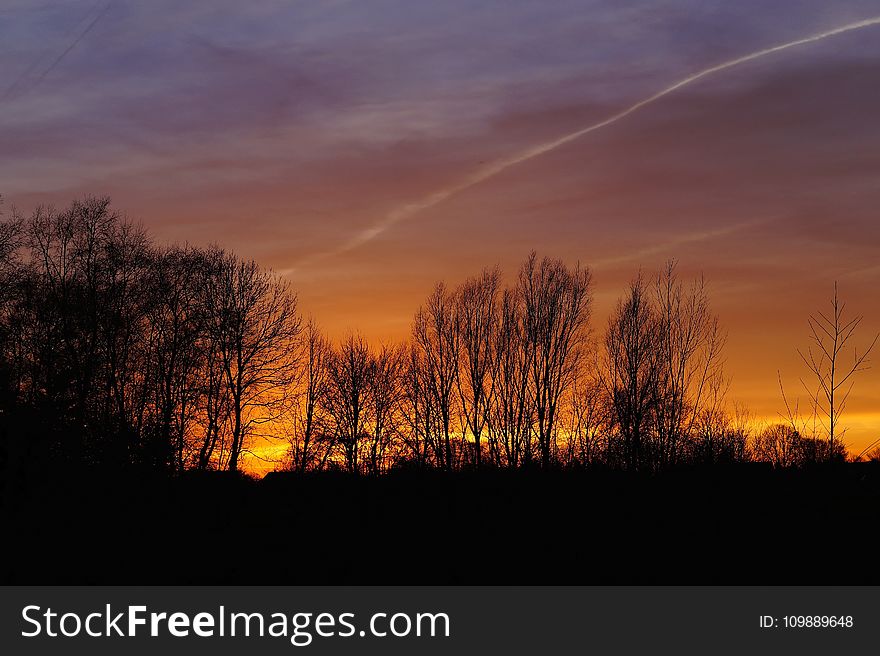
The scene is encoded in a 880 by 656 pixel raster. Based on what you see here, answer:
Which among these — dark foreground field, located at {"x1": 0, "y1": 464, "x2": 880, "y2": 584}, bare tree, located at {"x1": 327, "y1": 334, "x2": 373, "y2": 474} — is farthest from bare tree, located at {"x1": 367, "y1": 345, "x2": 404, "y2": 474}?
dark foreground field, located at {"x1": 0, "y1": 464, "x2": 880, "y2": 584}

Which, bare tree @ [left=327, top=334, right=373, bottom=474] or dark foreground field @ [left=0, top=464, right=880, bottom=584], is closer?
dark foreground field @ [left=0, top=464, right=880, bottom=584]

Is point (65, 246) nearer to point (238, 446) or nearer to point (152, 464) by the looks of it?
point (238, 446)

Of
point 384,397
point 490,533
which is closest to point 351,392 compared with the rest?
point 384,397

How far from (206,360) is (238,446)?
14.6ft

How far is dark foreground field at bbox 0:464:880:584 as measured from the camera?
47.6 feet

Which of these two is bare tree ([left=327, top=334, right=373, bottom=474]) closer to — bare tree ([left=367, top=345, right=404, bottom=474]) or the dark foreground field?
bare tree ([left=367, top=345, right=404, bottom=474])

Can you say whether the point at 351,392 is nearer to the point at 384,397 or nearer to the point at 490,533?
the point at 384,397

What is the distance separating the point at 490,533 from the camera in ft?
55.3

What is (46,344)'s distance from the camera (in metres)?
36.1

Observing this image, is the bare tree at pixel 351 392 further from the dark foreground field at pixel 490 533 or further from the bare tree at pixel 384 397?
the dark foreground field at pixel 490 533

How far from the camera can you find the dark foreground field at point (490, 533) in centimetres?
1450

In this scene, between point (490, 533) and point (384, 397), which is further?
point (384, 397)

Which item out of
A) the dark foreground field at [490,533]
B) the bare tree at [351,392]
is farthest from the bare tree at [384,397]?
A: the dark foreground field at [490,533]

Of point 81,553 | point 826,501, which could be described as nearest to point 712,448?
point 826,501
